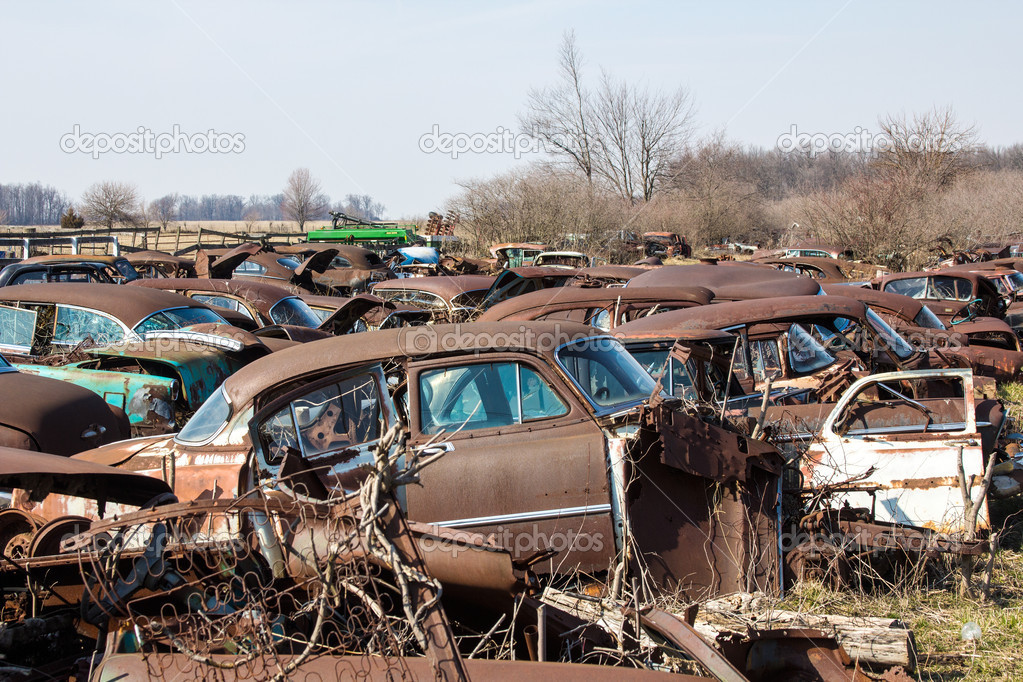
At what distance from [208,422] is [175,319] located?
4904 mm

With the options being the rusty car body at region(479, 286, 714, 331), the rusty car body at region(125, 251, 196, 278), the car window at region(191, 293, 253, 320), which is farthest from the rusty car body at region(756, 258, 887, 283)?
the rusty car body at region(125, 251, 196, 278)

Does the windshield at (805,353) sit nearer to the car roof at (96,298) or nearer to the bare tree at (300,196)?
the car roof at (96,298)

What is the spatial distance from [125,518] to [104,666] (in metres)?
0.56

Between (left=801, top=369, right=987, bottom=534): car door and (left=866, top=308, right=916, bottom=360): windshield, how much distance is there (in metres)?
2.31

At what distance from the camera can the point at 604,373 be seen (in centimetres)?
462

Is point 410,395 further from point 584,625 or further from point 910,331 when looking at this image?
point 910,331

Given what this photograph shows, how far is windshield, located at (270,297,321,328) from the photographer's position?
470 inches

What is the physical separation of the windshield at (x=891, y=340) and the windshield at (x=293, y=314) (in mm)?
7985

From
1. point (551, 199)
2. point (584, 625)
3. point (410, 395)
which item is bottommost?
point (584, 625)

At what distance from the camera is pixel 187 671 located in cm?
270

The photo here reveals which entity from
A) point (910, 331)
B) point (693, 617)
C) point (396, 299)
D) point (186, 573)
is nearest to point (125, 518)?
point (186, 573)

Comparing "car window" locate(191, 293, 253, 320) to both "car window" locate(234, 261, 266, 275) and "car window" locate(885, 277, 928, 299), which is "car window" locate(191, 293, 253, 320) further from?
"car window" locate(885, 277, 928, 299)

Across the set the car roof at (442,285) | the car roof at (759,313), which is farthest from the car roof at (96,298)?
the car roof at (759,313)

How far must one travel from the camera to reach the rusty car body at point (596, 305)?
912 centimetres
